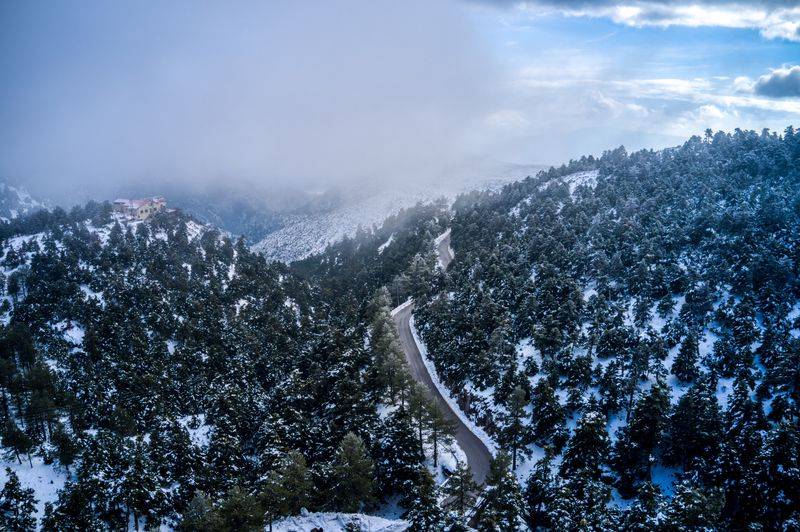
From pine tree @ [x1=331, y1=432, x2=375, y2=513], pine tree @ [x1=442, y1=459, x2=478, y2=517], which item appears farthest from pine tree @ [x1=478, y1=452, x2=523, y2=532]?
pine tree @ [x1=331, y1=432, x2=375, y2=513]

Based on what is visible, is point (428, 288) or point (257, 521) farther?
point (428, 288)

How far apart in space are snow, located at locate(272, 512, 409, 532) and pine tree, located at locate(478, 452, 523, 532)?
10496 millimetres

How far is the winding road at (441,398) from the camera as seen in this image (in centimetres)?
5766

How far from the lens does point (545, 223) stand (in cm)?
11700

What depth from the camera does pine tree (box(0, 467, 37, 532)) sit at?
155ft

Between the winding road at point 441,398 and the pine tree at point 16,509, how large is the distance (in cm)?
4878

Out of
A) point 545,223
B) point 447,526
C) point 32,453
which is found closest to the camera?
point 447,526

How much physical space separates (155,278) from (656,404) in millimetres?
124582

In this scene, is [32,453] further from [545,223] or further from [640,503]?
[545,223]

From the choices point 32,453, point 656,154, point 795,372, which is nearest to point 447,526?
point 795,372

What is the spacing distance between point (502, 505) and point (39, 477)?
61.7 m

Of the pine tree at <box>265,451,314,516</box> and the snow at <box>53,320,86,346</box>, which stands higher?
the snow at <box>53,320,86,346</box>

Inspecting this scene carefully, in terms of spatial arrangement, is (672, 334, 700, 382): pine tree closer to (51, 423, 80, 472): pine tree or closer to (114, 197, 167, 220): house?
(51, 423, 80, 472): pine tree

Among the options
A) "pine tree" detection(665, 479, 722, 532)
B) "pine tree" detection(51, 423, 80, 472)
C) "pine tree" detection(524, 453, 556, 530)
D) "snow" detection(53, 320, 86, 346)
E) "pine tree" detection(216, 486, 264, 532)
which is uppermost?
"snow" detection(53, 320, 86, 346)
